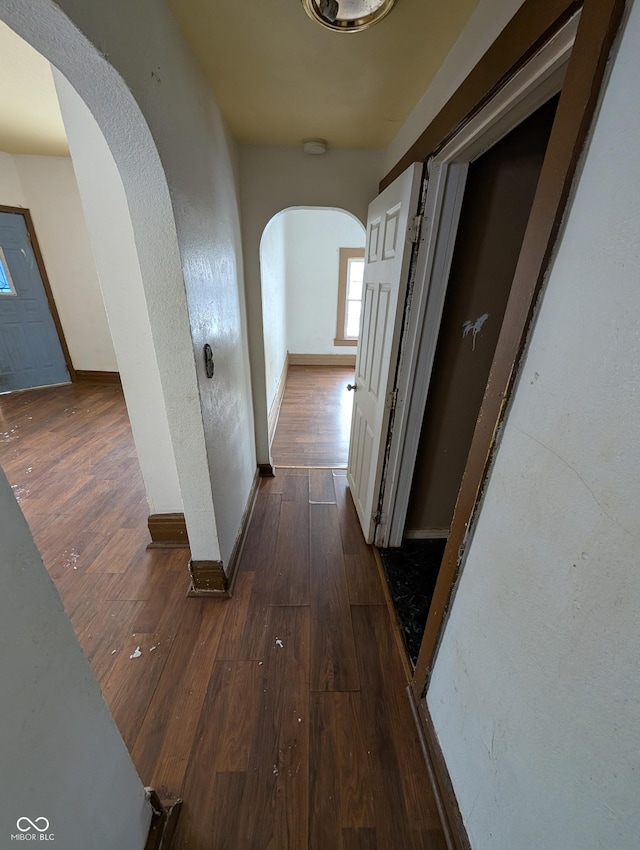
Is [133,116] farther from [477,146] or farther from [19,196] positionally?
[19,196]

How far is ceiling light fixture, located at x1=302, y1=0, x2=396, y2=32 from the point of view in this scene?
2.97ft

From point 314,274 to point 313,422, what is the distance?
319 cm

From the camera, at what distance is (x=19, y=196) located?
3.94m

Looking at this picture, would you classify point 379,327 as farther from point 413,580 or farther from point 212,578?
point 212,578

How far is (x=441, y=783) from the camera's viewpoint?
102 cm

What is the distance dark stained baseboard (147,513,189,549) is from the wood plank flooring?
1.10 meters

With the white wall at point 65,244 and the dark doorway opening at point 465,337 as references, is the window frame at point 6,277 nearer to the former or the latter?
the white wall at point 65,244

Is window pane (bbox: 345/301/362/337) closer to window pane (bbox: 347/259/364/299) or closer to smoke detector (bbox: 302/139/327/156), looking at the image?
window pane (bbox: 347/259/364/299)

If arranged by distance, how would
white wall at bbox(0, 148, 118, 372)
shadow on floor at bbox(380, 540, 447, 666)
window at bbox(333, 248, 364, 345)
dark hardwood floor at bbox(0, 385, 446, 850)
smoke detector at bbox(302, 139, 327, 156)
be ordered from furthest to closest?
window at bbox(333, 248, 364, 345) → white wall at bbox(0, 148, 118, 372) → smoke detector at bbox(302, 139, 327, 156) → shadow on floor at bbox(380, 540, 447, 666) → dark hardwood floor at bbox(0, 385, 446, 850)

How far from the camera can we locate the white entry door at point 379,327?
141 centimetres

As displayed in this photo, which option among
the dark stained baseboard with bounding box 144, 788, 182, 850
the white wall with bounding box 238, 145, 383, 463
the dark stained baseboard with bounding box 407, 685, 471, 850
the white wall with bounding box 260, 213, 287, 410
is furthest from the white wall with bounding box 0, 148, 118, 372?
the dark stained baseboard with bounding box 407, 685, 471, 850

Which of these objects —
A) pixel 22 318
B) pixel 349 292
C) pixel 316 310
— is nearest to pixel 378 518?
pixel 316 310

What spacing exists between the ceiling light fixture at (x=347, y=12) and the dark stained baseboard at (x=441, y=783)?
2.24 metres

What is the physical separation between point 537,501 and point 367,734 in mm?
1144
